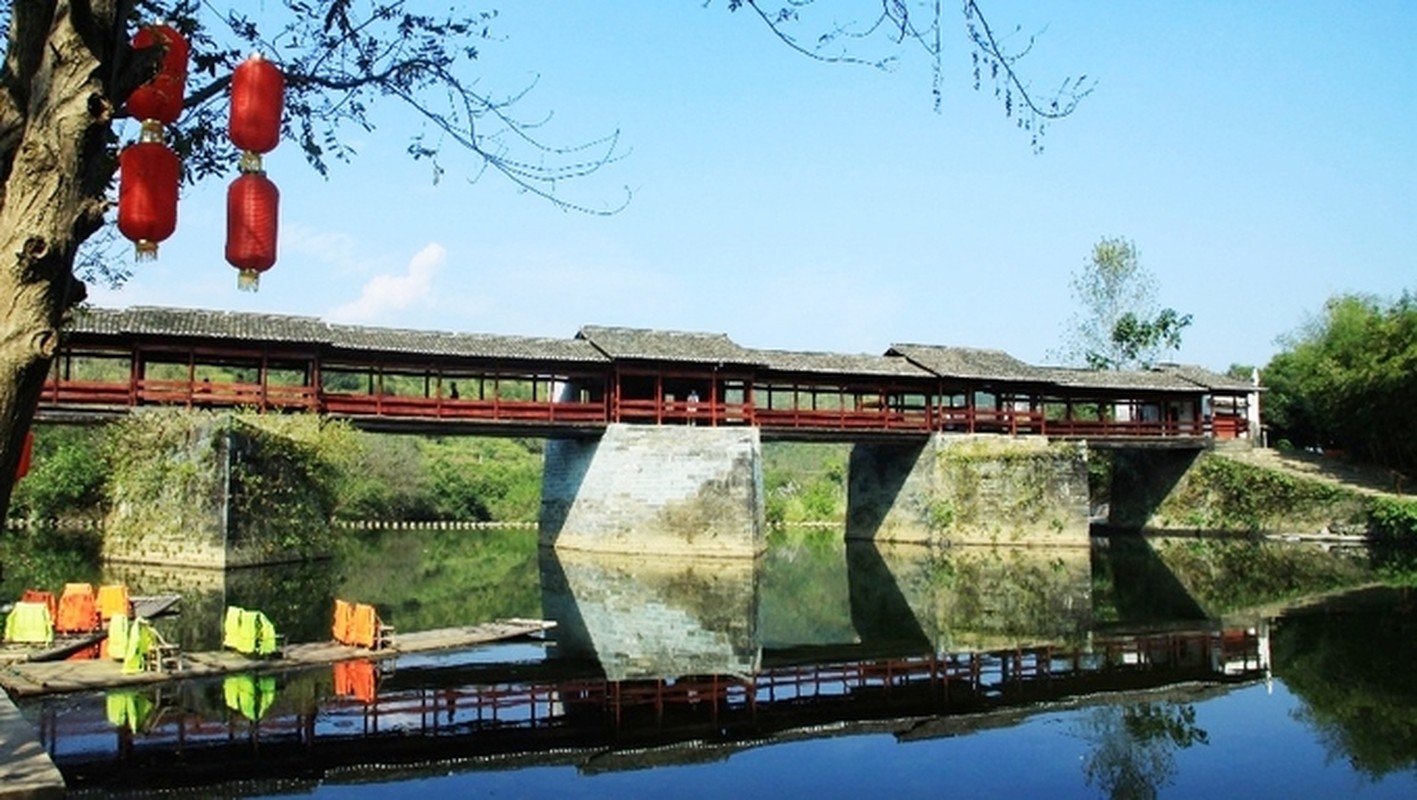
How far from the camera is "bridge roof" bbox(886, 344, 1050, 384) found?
2616 centimetres

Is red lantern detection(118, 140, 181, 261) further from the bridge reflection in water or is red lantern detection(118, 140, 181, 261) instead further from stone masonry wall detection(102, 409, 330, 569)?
stone masonry wall detection(102, 409, 330, 569)

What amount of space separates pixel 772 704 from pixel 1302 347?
97.9 feet

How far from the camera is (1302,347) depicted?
32.7 meters

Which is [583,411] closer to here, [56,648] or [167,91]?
[56,648]

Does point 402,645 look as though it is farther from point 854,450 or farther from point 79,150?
point 854,450

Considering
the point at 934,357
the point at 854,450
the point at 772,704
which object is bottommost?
the point at 772,704

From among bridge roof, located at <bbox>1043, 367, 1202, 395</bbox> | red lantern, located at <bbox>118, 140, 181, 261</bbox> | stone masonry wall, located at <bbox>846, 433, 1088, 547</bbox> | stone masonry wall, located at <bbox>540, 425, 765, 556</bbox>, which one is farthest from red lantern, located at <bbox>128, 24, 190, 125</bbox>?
bridge roof, located at <bbox>1043, 367, 1202, 395</bbox>

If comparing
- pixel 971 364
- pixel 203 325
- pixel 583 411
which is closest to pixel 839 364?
pixel 971 364

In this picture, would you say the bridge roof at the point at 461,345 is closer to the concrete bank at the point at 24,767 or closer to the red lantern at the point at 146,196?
the concrete bank at the point at 24,767

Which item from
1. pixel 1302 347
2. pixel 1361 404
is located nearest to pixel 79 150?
pixel 1361 404

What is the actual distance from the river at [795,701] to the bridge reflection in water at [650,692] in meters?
0.04

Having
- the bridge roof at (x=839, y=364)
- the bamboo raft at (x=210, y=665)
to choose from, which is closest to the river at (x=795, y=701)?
the bamboo raft at (x=210, y=665)

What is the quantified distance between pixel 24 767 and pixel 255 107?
358 centimetres

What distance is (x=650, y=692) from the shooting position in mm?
9297
